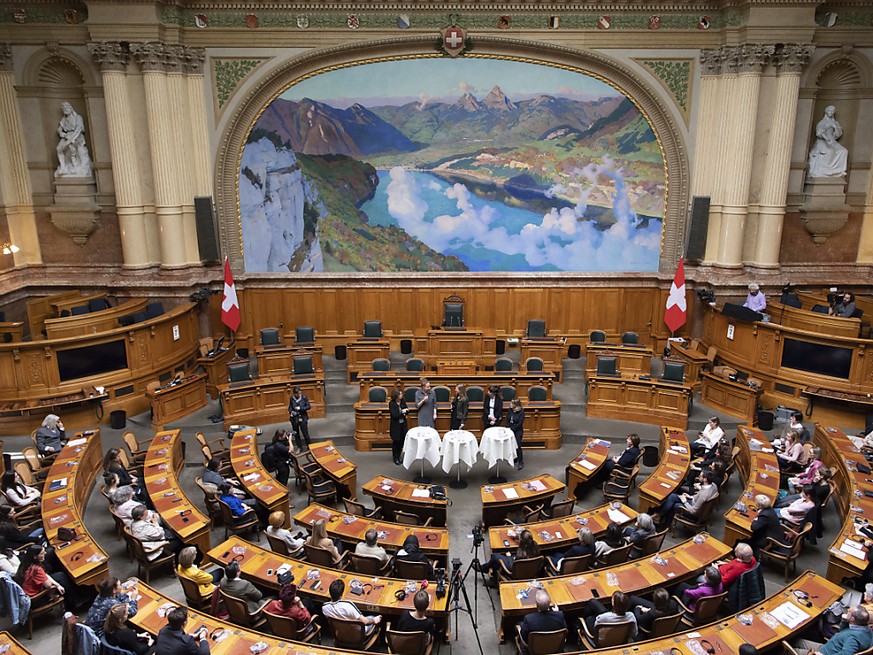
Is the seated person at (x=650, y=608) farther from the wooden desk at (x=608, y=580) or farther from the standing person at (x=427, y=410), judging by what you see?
the standing person at (x=427, y=410)

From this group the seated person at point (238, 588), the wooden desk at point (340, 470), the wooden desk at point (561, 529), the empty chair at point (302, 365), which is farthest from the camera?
the empty chair at point (302, 365)

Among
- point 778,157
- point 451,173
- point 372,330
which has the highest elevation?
point 778,157

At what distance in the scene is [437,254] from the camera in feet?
65.0

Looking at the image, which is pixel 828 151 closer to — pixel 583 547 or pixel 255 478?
pixel 583 547

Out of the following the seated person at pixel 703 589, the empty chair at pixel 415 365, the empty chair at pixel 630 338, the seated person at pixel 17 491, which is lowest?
the seated person at pixel 703 589

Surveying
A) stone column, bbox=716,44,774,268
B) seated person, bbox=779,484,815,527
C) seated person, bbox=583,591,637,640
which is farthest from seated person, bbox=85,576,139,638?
stone column, bbox=716,44,774,268

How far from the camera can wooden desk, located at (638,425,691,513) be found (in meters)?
11.4

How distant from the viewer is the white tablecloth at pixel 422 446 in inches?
512

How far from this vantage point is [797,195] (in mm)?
18531

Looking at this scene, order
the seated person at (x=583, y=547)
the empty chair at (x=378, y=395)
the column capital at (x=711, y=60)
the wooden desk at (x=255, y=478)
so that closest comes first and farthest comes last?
the seated person at (x=583, y=547) < the wooden desk at (x=255, y=478) < the empty chair at (x=378, y=395) < the column capital at (x=711, y=60)

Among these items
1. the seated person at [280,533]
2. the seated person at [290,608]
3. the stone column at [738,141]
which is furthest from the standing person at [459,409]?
the stone column at [738,141]

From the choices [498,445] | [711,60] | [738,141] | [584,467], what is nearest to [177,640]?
[498,445]

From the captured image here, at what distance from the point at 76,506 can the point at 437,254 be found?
11.9 meters

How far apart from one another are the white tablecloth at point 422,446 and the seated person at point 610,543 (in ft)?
13.9
